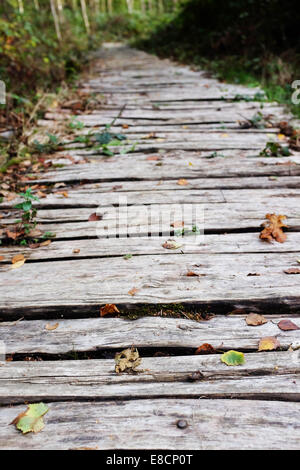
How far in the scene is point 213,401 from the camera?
3.90 feet

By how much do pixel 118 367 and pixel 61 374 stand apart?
8.8 inches

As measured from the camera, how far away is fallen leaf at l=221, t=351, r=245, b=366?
1.31 m

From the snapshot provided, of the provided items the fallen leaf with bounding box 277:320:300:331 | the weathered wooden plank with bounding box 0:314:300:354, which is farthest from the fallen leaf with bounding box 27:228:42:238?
the fallen leaf with bounding box 277:320:300:331

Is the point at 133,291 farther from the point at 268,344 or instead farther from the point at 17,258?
the point at 17,258

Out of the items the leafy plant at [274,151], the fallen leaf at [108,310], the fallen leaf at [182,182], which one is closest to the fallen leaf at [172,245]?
the fallen leaf at [108,310]

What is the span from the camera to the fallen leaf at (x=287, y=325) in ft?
4.75

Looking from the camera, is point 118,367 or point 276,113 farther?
point 276,113

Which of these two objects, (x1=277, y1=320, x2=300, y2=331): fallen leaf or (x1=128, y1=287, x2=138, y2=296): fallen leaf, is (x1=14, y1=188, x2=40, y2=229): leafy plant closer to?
(x1=128, y1=287, x2=138, y2=296): fallen leaf

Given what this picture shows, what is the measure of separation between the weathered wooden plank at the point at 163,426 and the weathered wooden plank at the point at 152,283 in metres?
0.51

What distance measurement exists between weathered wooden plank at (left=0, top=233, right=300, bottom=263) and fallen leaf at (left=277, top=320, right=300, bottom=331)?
1.81 ft

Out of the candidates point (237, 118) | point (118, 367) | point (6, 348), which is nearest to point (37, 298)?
point (6, 348)

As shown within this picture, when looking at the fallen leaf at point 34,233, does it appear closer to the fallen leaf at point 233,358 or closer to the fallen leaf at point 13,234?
the fallen leaf at point 13,234

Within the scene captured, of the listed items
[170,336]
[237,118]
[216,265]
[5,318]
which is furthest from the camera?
[237,118]

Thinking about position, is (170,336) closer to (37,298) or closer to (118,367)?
(118,367)
